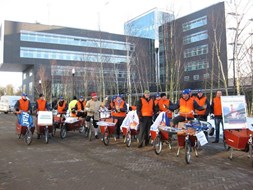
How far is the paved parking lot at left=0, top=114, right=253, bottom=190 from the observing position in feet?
20.8

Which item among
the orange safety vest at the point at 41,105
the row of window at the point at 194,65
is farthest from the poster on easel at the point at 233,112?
the row of window at the point at 194,65

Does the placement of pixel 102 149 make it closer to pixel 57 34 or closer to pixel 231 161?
pixel 231 161

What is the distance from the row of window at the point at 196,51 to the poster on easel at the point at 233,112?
50.1 metres

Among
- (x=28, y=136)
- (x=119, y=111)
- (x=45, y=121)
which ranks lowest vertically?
(x=28, y=136)

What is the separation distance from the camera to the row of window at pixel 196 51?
193 feet

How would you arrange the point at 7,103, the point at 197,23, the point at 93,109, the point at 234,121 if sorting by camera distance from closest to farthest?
the point at 234,121
the point at 93,109
the point at 7,103
the point at 197,23

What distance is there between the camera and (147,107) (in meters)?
11.1

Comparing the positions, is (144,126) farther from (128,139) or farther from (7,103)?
(7,103)

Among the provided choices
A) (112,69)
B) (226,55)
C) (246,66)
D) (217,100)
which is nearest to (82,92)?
(112,69)

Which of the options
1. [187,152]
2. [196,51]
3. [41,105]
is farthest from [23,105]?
[196,51]

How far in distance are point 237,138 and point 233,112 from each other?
1232 millimetres

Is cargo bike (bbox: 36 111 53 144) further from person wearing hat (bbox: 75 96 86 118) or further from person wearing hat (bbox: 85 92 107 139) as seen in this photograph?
person wearing hat (bbox: 75 96 86 118)

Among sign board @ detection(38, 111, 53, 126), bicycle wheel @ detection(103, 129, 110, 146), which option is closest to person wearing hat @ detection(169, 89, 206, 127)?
bicycle wheel @ detection(103, 129, 110, 146)

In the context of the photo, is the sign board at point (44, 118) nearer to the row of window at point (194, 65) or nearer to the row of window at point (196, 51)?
the row of window at point (194, 65)
